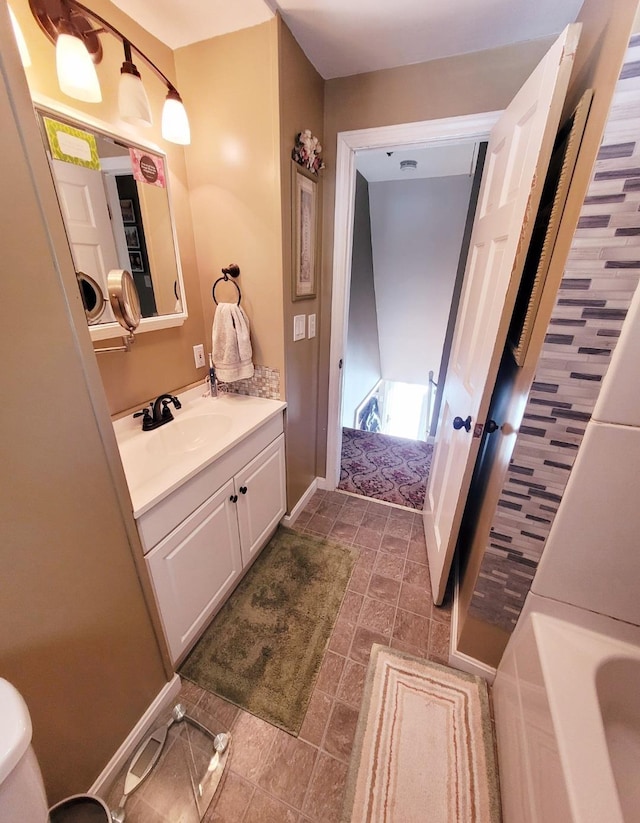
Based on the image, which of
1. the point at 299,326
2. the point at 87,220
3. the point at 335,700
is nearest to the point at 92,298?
the point at 87,220

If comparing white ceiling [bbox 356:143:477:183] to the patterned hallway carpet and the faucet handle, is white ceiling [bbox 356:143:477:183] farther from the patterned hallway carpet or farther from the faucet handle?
the patterned hallway carpet

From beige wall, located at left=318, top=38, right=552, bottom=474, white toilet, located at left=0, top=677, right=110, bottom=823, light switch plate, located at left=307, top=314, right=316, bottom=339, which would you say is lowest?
white toilet, located at left=0, top=677, right=110, bottom=823

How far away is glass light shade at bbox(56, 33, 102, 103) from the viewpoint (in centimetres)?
91

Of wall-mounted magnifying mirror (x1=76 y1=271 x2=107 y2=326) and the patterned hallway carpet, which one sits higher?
wall-mounted magnifying mirror (x1=76 y1=271 x2=107 y2=326)

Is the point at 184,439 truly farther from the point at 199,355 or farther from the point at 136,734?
the point at 136,734

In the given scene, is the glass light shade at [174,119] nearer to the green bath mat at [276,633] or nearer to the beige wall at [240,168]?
the beige wall at [240,168]

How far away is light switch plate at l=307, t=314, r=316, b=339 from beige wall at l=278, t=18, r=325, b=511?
1.3 inches

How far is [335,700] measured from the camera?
4.06 feet

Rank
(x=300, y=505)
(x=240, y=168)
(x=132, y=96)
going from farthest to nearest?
(x=300, y=505) → (x=240, y=168) → (x=132, y=96)

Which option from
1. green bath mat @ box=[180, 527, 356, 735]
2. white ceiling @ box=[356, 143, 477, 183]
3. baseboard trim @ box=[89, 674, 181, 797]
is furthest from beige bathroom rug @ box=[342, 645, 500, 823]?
white ceiling @ box=[356, 143, 477, 183]

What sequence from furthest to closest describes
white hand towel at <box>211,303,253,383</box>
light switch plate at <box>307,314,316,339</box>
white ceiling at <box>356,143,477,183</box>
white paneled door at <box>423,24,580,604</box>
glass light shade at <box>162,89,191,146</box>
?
white ceiling at <box>356,143,477,183</box> < light switch plate at <box>307,314,316,339</box> < white hand towel at <box>211,303,253,383</box> < glass light shade at <box>162,89,191,146</box> < white paneled door at <box>423,24,580,604</box>

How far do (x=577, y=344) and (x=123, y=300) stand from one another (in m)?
1.49

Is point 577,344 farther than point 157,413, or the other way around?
point 157,413

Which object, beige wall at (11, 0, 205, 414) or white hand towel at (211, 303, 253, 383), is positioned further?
white hand towel at (211, 303, 253, 383)
